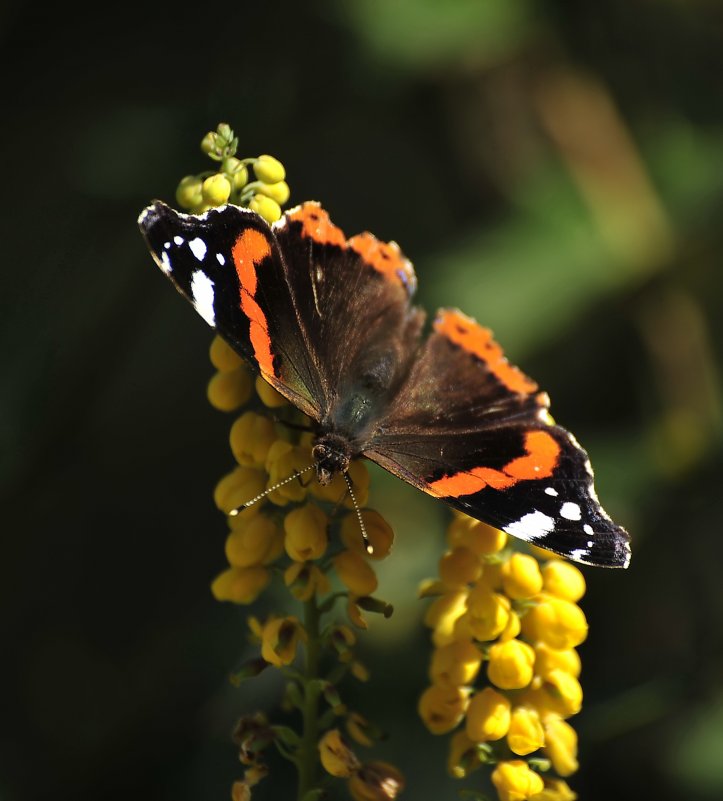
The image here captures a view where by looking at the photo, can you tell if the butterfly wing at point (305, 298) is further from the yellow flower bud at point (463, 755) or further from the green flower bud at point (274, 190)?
the yellow flower bud at point (463, 755)

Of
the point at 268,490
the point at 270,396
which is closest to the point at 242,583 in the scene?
the point at 268,490

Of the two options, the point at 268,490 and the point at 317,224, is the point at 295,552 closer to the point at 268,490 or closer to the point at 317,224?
the point at 268,490

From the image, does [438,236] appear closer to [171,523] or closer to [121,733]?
[171,523]

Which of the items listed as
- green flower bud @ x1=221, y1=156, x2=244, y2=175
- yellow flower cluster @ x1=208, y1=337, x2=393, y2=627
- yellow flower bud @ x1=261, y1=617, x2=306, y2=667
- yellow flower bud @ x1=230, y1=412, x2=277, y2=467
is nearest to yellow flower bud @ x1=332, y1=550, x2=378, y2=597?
yellow flower cluster @ x1=208, y1=337, x2=393, y2=627

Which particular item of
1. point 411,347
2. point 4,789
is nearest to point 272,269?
point 411,347

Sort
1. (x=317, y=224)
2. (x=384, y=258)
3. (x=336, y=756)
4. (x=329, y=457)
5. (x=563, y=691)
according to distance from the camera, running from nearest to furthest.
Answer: (x=336, y=756) < (x=563, y=691) < (x=329, y=457) < (x=317, y=224) < (x=384, y=258)

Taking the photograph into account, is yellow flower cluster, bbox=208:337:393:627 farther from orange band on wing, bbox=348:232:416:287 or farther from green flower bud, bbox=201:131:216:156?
orange band on wing, bbox=348:232:416:287

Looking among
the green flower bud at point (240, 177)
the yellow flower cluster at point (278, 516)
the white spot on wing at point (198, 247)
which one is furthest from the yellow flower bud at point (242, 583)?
the green flower bud at point (240, 177)
